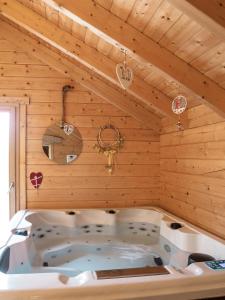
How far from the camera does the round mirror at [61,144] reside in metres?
3.74

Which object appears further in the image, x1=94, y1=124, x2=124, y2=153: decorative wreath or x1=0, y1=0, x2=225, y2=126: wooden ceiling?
x1=94, y1=124, x2=124, y2=153: decorative wreath

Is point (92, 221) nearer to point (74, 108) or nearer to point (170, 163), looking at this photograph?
point (170, 163)

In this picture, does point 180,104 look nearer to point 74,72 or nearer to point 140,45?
point 140,45

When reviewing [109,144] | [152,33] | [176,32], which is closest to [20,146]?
[109,144]

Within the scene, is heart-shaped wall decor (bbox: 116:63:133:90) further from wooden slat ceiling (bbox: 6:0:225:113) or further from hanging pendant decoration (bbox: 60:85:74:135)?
hanging pendant decoration (bbox: 60:85:74:135)

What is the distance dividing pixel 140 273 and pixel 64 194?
225cm

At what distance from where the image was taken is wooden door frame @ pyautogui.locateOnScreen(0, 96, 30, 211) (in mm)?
3686

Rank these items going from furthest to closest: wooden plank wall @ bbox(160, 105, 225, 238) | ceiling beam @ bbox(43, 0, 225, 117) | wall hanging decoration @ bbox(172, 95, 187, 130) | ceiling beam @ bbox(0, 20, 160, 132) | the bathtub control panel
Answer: ceiling beam @ bbox(0, 20, 160, 132), wall hanging decoration @ bbox(172, 95, 187, 130), wooden plank wall @ bbox(160, 105, 225, 238), ceiling beam @ bbox(43, 0, 225, 117), the bathtub control panel

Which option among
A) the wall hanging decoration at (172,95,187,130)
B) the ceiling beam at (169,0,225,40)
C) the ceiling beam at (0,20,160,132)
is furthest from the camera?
the ceiling beam at (0,20,160,132)

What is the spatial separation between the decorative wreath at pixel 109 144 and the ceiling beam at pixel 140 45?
1.77 m

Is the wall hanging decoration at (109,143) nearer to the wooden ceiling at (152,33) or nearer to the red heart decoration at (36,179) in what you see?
the red heart decoration at (36,179)

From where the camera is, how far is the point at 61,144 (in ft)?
12.4

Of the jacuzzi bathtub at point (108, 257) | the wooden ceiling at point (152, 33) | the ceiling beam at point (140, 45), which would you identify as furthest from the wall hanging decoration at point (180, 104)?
the jacuzzi bathtub at point (108, 257)

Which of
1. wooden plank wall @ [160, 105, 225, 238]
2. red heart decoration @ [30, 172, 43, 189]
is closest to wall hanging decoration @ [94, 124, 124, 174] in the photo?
wooden plank wall @ [160, 105, 225, 238]
